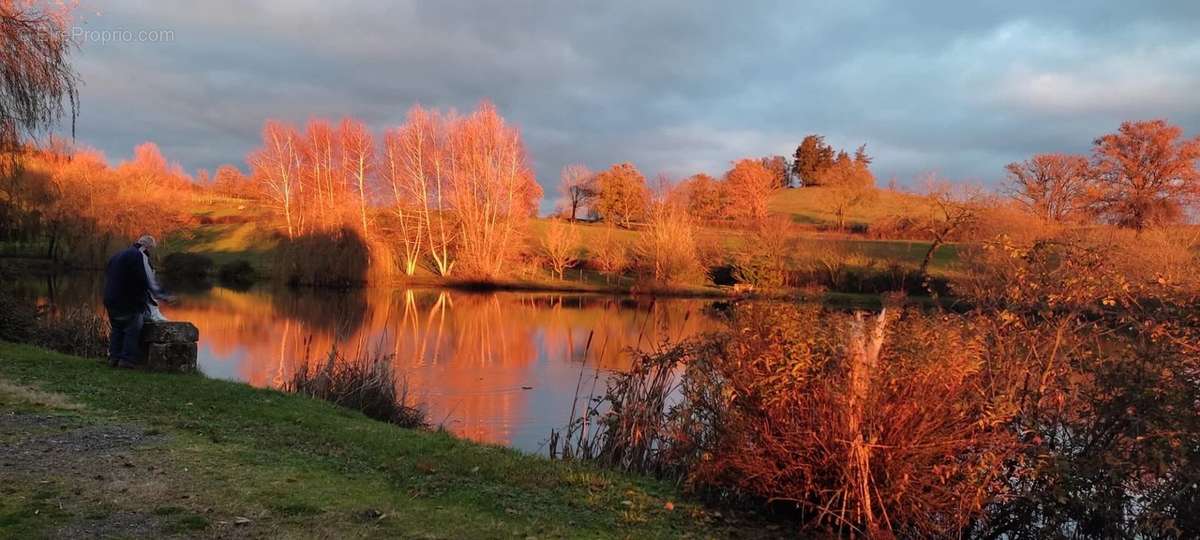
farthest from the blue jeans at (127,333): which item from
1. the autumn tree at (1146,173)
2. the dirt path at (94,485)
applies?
the autumn tree at (1146,173)

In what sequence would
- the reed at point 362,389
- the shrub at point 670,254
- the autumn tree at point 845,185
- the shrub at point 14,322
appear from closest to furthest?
1. the reed at point 362,389
2. the shrub at point 14,322
3. the shrub at point 670,254
4. the autumn tree at point 845,185

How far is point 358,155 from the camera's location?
52.0 meters

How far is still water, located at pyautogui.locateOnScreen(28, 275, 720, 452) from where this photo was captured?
13.6 m

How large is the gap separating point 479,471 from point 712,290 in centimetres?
4261

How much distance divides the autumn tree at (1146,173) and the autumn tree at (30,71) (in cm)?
5930

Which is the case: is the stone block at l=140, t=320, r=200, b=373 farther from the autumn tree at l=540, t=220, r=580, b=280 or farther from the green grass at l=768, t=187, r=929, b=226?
the green grass at l=768, t=187, r=929, b=226

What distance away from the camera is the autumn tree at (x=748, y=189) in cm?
7938

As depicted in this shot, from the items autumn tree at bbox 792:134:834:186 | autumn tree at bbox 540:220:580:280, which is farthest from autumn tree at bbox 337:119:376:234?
autumn tree at bbox 792:134:834:186

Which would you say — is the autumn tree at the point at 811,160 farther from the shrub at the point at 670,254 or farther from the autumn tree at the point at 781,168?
the shrub at the point at 670,254

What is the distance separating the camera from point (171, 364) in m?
11.2

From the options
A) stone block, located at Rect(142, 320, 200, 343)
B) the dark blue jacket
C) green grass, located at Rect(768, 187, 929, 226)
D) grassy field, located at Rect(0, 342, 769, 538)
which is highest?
green grass, located at Rect(768, 187, 929, 226)

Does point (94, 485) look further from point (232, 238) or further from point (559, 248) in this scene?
point (232, 238)

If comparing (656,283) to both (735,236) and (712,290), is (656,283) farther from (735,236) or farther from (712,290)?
(735,236)

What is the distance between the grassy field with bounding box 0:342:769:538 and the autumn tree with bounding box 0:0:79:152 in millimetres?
7627
